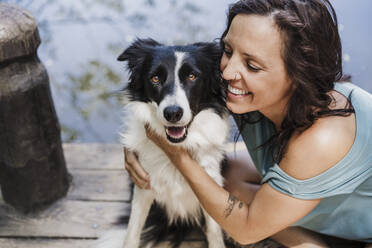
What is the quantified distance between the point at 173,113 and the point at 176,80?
0.20 meters

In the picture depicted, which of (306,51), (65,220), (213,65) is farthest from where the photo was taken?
(65,220)

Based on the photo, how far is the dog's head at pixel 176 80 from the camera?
1561 millimetres

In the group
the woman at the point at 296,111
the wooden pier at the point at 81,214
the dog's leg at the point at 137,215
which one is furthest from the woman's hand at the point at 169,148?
the wooden pier at the point at 81,214

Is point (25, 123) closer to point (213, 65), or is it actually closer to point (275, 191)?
point (213, 65)

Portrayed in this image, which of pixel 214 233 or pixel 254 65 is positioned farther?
pixel 214 233

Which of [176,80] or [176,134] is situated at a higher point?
[176,80]

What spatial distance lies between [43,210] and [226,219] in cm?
130

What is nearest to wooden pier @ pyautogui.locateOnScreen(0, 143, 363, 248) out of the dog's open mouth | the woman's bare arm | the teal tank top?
the teal tank top

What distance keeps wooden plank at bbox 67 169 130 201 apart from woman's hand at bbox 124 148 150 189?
0.57m

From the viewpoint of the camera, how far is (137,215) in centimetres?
185

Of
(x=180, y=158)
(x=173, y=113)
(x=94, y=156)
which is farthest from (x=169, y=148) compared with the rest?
(x=94, y=156)

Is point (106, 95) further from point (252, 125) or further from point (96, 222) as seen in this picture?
point (252, 125)

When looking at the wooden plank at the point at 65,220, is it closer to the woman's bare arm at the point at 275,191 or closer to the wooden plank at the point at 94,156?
the wooden plank at the point at 94,156

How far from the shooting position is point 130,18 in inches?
178
